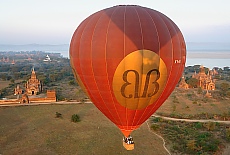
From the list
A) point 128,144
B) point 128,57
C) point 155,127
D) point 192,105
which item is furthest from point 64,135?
point 192,105

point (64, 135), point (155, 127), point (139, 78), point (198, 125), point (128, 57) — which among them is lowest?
point (64, 135)

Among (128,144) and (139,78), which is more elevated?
(139,78)

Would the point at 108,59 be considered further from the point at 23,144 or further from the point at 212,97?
the point at 212,97

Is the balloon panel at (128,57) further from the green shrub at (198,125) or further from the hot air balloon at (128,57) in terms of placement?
the green shrub at (198,125)

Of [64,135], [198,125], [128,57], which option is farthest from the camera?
[198,125]

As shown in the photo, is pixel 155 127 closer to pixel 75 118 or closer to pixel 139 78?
pixel 75 118

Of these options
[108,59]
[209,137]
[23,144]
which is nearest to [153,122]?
[209,137]
